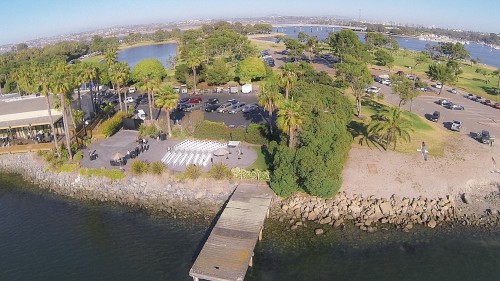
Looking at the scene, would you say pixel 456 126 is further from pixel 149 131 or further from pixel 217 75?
pixel 217 75

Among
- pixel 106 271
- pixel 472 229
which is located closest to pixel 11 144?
pixel 106 271

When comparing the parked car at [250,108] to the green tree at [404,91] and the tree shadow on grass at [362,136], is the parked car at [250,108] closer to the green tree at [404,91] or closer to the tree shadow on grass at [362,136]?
the tree shadow on grass at [362,136]

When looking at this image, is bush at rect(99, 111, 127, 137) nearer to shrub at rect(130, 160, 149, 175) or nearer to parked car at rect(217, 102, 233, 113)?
shrub at rect(130, 160, 149, 175)

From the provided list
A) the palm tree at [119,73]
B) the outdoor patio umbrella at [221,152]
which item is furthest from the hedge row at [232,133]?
the palm tree at [119,73]

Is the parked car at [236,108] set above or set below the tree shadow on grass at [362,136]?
above

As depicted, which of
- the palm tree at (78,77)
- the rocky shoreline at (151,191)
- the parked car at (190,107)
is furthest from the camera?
the parked car at (190,107)
